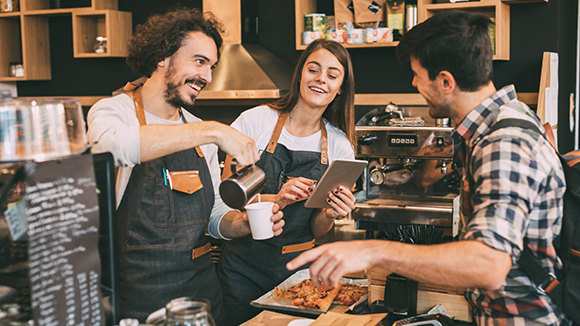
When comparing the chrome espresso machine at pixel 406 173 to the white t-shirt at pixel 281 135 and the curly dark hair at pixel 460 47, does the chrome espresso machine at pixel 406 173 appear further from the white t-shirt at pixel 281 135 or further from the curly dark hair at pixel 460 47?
the curly dark hair at pixel 460 47

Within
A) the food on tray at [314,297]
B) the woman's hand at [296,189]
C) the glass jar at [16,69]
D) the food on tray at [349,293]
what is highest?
the glass jar at [16,69]

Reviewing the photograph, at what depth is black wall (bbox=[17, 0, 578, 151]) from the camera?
339 cm

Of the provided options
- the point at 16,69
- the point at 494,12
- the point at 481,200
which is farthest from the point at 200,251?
the point at 16,69

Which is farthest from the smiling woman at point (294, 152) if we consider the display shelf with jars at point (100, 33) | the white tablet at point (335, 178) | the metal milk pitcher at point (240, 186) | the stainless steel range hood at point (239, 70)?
the display shelf with jars at point (100, 33)

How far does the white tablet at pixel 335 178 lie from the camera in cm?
190

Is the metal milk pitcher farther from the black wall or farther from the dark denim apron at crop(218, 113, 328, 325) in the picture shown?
the black wall

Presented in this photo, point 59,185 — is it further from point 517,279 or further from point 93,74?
point 93,74

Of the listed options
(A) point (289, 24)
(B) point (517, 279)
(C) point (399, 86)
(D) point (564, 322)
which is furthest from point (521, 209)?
(A) point (289, 24)

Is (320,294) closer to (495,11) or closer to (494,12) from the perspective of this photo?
(495,11)

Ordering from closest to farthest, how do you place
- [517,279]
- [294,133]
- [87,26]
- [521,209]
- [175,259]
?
[521,209] → [517,279] → [175,259] → [294,133] → [87,26]

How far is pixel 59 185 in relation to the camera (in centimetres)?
100

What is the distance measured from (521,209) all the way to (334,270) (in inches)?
17.2

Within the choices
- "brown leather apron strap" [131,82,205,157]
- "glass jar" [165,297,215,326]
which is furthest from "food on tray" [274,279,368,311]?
"glass jar" [165,297,215,326]

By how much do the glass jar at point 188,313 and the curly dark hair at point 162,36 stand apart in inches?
45.5
